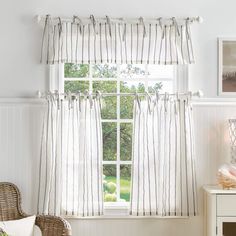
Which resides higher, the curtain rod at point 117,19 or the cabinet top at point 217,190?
the curtain rod at point 117,19

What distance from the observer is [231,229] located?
12.3 ft

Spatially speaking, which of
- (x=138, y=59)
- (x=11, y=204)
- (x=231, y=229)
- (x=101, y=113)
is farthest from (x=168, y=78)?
(x=11, y=204)

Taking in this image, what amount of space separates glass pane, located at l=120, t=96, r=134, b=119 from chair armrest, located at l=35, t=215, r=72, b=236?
101 cm

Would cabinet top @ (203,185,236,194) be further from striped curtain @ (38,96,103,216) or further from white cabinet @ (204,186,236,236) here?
striped curtain @ (38,96,103,216)

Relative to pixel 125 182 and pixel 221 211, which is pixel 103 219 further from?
pixel 221 211

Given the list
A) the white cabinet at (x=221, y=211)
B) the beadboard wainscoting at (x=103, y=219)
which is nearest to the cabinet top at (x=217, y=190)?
the white cabinet at (x=221, y=211)

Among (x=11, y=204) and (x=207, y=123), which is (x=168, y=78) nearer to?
(x=207, y=123)

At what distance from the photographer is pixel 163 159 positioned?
4031 millimetres

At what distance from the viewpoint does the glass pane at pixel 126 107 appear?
420 centimetres

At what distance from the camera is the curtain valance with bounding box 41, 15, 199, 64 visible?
4.03 meters

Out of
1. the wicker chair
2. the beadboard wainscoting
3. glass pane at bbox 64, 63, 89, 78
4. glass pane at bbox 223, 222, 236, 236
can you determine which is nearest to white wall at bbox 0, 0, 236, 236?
the beadboard wainscoting

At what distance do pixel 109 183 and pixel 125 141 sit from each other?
1.22 feet

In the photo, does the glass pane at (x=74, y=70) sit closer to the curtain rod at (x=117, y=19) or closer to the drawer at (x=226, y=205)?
the curtain rod at (x=117, y=19)

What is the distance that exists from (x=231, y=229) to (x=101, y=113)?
1.36 metres
